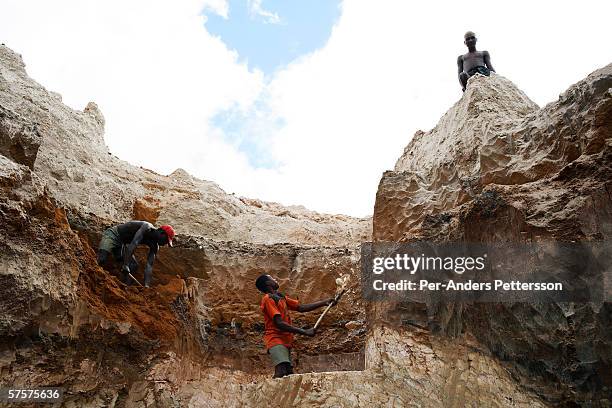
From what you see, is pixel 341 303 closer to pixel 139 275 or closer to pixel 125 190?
pixel 139 275

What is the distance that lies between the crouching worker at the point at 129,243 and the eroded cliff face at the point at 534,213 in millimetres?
3161

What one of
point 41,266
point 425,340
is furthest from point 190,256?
point 425,340

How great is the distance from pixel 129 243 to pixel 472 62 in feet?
23.4

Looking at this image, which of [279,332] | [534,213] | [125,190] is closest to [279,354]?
[279,332]

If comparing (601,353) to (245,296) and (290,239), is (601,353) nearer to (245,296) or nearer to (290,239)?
(245,296)

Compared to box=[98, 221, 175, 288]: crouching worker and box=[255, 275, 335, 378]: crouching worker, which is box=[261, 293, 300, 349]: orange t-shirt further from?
box=[98, 221, 175, 288]: crouching worker

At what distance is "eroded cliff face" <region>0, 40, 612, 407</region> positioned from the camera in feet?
18.5

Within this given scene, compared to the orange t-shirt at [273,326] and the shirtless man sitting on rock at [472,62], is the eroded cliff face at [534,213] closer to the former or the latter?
the orange t-shirt at [273,326]

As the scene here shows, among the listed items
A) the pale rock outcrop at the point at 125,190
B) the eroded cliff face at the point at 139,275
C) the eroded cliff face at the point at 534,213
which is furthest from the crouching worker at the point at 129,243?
the eroded cliff face at the point at 534,213

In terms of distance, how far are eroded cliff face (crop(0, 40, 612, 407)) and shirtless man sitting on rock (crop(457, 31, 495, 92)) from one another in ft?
3.51

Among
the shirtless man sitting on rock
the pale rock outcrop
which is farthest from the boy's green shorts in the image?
the shirtless man sitting on rock

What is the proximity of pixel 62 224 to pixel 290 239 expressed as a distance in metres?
5.49

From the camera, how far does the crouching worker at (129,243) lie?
801cm

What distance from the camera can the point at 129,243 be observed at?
8.36m
